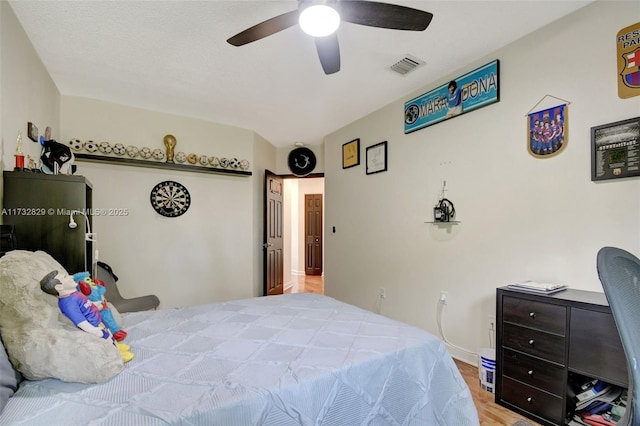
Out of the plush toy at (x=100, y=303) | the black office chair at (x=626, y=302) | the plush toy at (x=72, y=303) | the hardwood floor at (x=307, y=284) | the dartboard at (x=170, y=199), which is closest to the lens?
the black office chair at (x=626, y=302)

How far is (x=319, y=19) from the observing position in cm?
154

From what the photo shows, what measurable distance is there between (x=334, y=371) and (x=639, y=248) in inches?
74.7

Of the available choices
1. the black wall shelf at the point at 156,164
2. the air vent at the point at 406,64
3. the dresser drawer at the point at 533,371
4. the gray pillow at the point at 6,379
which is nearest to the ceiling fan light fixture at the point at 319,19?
the air vent at the point at 406,64

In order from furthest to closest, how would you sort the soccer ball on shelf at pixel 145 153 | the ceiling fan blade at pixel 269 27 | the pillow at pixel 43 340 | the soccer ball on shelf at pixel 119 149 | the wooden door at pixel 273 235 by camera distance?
the wooden door at pixel 273 235 < the soccer ball on shelf at pixel 145 153 < the soccer ball on shelf at pixel 119 149 < the ceiling fan blade at pixel 269 27 < the pillow at pixel 43 340

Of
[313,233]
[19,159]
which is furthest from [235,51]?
[313,233]

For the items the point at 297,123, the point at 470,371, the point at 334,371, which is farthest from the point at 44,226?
the point at 470,371

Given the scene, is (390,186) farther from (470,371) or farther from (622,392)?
(622,392)

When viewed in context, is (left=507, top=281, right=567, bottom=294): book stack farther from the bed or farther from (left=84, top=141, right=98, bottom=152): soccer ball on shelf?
(left=84, top=141, right=98, bottom=152): soccer ball on shelf

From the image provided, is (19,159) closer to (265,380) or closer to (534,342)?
(265,380)

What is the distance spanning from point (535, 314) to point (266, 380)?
170cm

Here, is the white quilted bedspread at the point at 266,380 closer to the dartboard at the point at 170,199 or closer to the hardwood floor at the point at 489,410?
the hardwood floor at the point at 489,410

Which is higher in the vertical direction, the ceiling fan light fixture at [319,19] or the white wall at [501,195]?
the ceiling fan light fixture at [319,19]

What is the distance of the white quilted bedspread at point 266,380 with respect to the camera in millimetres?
929

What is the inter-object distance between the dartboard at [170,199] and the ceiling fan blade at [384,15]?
3031 millimetres
